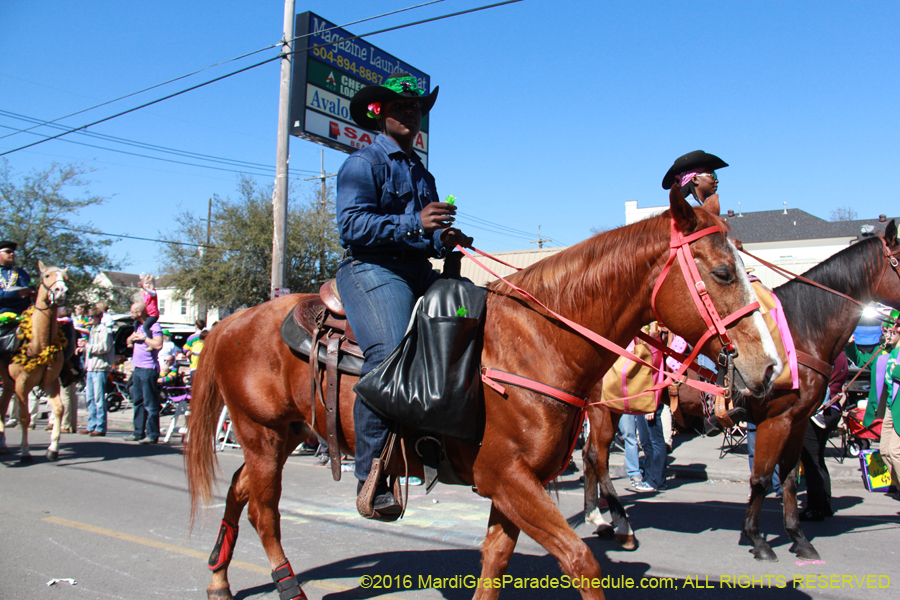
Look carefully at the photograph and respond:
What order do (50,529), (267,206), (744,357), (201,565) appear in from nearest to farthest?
(744,357)
(201,565)
(50,529)
(267,206)

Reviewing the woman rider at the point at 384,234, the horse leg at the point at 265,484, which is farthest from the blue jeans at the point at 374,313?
the horse leg at the point at 265,484

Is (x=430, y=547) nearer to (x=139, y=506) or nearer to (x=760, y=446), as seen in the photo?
(x=760, y=446)

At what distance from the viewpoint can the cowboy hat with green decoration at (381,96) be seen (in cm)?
322

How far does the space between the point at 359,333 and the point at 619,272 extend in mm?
1389

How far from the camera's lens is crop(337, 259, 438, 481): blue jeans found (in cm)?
298

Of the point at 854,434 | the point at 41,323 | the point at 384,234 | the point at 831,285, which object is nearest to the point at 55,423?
the point at 41,323

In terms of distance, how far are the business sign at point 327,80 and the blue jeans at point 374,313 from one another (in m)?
8.99

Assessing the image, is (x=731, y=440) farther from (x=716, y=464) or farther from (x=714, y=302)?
(x=714, y=302)

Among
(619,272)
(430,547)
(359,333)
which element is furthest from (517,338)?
(430,547)

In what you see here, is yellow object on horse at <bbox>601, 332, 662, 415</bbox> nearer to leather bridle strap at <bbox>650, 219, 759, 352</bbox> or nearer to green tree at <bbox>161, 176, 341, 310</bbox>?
leather bridle strap at <bbox>650, 219, 759, 352</bbox>

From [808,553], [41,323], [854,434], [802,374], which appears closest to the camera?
[808,553]

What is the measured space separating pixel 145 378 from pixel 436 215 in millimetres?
9313

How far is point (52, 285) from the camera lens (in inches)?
308

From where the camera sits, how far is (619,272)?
111 inches
